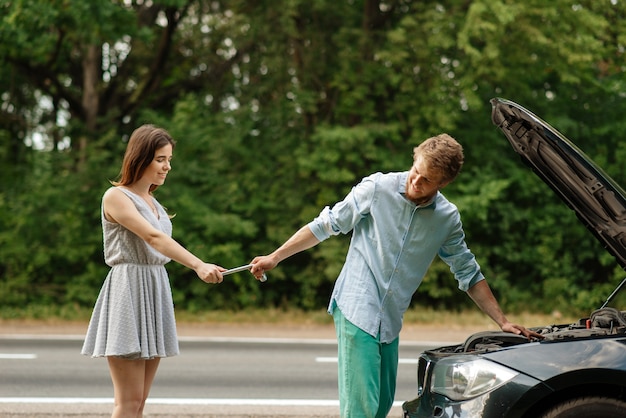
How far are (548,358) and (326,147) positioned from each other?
12069mm

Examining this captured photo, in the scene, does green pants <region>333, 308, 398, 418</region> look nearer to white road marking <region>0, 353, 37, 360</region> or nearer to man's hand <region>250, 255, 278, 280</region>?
man's hand <region>250, 255, 278, 280</region>

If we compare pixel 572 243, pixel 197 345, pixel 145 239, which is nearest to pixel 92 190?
pixel 197 345

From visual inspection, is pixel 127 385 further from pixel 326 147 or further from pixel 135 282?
pixel 326 147

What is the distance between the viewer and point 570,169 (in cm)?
390

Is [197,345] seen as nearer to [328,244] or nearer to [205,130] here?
[328,244]

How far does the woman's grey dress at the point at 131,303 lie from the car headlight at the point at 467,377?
1.29m

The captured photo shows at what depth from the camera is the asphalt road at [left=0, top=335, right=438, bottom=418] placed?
22.7 feet

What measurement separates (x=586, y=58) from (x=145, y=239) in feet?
38.9

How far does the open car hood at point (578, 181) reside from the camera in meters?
3.86

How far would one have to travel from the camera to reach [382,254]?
407cm

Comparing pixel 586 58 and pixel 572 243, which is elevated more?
pixel 586 58

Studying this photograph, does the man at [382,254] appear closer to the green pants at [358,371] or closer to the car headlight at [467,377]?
the green pants at [358,371]

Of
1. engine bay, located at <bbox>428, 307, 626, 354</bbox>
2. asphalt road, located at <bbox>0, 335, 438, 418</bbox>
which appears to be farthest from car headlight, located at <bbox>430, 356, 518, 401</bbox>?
asphalt road, located at <bbox>0, 335, 438, 418</bbox>

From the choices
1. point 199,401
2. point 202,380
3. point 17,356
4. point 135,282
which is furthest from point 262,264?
point 17,356
